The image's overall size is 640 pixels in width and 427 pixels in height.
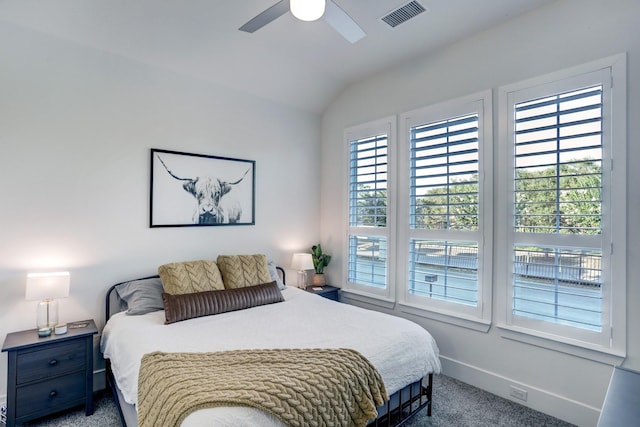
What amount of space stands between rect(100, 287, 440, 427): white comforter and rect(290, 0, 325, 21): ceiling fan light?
2.05 metres

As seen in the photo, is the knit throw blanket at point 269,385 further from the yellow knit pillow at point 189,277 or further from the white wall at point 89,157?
the white wall at point 89,157

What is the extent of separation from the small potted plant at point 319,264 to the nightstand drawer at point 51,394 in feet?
8.35

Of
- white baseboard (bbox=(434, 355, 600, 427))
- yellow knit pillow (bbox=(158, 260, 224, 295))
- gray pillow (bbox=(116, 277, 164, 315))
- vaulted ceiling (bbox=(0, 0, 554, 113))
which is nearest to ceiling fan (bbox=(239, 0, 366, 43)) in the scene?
vaulted ceiling (bbox=(0, 0, 554, 113))

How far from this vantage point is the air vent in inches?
104

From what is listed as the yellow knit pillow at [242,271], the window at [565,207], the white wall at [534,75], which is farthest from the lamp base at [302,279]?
the window at [565,207]

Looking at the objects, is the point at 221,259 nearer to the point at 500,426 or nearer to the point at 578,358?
the point at 500,426

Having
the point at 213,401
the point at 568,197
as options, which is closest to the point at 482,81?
the point at 568,197

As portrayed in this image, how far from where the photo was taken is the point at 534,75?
2674 millimetres

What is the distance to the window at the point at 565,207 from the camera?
7.56ft

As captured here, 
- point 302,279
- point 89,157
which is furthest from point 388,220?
point 89,157

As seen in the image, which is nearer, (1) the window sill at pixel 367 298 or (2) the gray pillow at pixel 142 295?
(2) the gray pillow at pixel 142 295

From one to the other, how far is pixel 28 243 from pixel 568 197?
421 cm

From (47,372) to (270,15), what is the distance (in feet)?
9.66

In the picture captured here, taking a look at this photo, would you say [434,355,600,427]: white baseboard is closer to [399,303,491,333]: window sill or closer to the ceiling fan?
[399,303,491,333]: window sill
